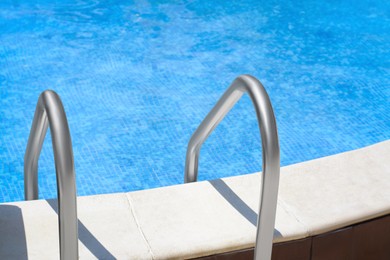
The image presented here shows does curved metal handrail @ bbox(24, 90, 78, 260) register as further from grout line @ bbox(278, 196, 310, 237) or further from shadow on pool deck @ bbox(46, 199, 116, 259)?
grout line @ bbox(278, 196, 310, 237)

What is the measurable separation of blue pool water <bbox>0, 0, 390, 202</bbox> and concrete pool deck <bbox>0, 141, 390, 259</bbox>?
1.60m

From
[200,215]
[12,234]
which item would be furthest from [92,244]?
[200,215]

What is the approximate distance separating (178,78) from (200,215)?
3.16 meters

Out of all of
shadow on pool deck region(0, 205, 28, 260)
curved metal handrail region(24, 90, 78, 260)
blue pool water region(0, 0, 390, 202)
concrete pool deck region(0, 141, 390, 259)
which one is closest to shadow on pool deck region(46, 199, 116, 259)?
concrete pool deck region(0, 141, 390, 259)

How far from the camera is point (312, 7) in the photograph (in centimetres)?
745

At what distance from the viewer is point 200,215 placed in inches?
109

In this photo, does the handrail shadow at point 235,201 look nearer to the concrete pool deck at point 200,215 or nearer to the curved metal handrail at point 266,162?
the concrete pool deck at point 200,215

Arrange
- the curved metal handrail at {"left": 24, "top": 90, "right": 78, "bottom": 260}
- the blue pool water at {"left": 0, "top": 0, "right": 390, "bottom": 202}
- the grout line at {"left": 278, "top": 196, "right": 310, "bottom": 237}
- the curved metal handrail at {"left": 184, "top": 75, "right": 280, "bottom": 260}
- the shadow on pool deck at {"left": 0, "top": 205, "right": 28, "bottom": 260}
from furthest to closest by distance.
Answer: the blue pool water at {"left": 0, "top": 0, "right": 390, "bottom": 202} < the grout line at {"left": 278, "top": 196, "right": 310, "bottom": 237} < the shadow on pool deck at {"left": 0, "top": 205, "right": 28, "bottom": 260} < the curved metal handrail at {"left": 184, "top": 75, "right": 280, "bottom": 260} < the curved metal handrail at {"left": 24, "top": 90, "right": 78, "bottom": 260}

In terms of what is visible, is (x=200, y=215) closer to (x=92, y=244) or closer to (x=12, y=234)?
(x=92, y=244)

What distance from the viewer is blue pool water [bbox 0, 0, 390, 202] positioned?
188 inches

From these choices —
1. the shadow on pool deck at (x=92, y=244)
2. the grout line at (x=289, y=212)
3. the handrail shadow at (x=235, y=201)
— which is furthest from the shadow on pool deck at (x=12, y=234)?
the grout line at (x=289, y=212)

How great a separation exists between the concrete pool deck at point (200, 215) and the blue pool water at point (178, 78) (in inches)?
63.2

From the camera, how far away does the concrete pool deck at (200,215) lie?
8.34 ft

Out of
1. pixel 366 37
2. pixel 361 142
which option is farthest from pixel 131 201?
pixel 366 37
